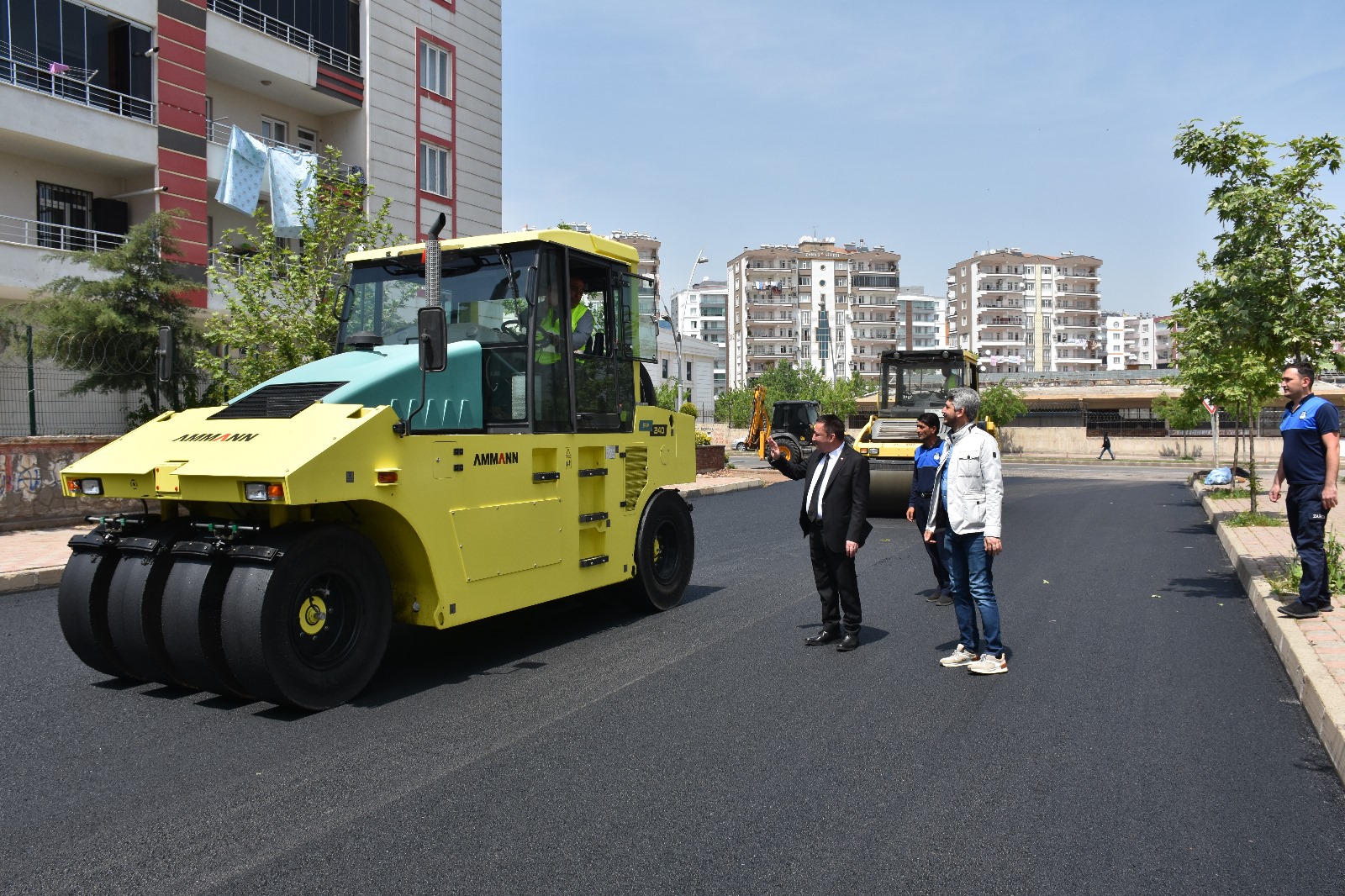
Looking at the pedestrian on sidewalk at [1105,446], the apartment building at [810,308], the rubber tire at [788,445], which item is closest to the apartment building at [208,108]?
the rubber tire at [788,445]

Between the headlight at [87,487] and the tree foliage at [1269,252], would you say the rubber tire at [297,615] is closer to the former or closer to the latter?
the headlight at [87,487]

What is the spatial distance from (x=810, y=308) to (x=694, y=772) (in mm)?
113476

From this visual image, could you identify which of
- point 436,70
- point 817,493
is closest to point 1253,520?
point 817,493

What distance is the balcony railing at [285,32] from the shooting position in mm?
23766

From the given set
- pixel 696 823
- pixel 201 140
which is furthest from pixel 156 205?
pixel 696 823

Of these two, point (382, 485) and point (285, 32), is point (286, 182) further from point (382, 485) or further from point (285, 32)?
point (382, 485)

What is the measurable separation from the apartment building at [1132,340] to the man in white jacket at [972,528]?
164 metres

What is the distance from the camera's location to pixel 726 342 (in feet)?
412

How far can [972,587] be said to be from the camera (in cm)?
660

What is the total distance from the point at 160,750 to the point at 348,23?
1018 inches

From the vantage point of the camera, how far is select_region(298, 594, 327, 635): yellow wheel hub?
564 cm

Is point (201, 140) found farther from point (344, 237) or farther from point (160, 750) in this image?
point (160, 750)

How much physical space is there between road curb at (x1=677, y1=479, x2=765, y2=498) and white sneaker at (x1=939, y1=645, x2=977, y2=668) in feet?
48.3

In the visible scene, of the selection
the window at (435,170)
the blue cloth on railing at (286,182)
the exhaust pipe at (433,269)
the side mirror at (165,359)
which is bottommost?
the side mirror at (165,359)
